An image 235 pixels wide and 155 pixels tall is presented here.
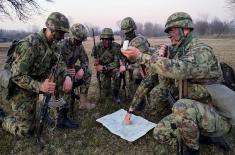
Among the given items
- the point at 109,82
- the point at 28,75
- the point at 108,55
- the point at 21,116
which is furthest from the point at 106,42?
the point at 21,116

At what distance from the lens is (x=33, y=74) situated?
5.92 m

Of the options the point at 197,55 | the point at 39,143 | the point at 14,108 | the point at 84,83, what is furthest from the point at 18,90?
the point at 197,55

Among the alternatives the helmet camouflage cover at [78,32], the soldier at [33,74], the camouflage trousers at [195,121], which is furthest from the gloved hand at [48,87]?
the helmet camouflage cover at [78,32]

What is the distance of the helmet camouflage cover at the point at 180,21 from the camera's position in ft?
16.5

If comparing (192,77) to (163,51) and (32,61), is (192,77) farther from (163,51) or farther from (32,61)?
(32,61)

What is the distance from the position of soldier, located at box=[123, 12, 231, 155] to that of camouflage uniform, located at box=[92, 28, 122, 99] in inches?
140

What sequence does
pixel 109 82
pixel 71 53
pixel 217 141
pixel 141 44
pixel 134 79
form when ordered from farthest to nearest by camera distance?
1. pixel 109 82
2. pixel 134 79
3. pixel 71 53
4. pixel 141 44
5. pixel 217 141

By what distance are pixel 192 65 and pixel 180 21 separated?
2.63 feet

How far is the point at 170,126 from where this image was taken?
566 centimetres

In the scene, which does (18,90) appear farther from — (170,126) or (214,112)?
(214,112)

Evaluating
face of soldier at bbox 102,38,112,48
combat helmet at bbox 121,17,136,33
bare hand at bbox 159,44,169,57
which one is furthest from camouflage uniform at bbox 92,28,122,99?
bare hand at bbox 159,44,169,57

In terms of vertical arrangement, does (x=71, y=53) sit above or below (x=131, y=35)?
below

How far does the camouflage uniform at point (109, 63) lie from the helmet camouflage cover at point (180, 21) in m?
3.68

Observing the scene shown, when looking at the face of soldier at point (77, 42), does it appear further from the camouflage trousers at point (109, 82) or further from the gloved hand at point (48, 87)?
the gloved hand at point (48, 87)
